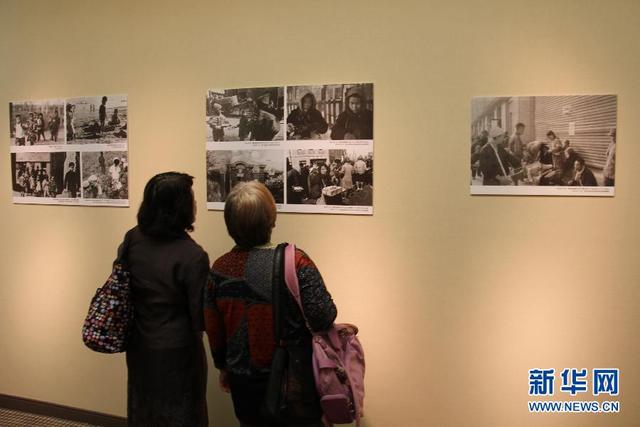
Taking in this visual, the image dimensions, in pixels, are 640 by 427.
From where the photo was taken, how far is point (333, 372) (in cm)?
187

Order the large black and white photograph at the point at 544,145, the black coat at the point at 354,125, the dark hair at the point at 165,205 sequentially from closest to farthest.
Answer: the dark hair at the point at 165,205
the large black and white photograph at the point at 544,145
the black coat at the point at 354,125

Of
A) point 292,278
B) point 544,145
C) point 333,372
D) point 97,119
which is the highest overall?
point 97,119

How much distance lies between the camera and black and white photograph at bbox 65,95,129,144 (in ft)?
10.5

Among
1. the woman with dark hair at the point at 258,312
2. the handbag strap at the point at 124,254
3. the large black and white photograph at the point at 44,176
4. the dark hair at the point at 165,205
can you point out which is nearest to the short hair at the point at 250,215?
the woman with dark hair at the point at 258,312

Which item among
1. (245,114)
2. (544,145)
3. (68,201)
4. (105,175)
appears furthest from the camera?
(68,201)

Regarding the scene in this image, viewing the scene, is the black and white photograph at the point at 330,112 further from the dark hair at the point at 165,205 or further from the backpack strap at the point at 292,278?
the backpack strap at the point at 292,278

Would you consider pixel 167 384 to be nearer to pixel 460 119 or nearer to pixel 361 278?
pixel 361 278

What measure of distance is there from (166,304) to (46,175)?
1915 millimetres

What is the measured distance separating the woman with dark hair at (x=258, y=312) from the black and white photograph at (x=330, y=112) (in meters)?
0.96

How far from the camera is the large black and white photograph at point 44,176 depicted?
334cm

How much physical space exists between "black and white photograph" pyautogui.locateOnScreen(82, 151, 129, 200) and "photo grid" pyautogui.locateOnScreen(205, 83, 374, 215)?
669mm

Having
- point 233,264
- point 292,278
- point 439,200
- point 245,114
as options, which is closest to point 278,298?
point 292,278

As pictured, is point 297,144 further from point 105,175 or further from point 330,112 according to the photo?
point 105,175

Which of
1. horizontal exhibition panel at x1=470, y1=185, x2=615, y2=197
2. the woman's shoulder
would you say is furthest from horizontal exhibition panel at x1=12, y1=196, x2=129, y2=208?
horizontal exhibition panel at x1=470, y1=185, x2=615, y2=197
